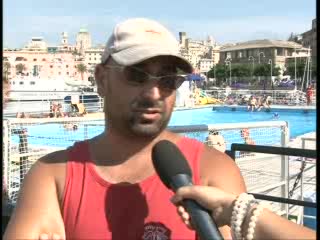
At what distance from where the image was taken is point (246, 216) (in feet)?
3.44

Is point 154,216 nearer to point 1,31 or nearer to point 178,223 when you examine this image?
point 178,223

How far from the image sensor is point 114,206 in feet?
4.57

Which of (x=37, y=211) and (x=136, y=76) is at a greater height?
(x=136, y=76)

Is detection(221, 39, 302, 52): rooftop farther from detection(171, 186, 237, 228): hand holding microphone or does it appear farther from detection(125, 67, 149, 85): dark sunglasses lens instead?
detection(171, 186, 237, 228): hand holding microphone

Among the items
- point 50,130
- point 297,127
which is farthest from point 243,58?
point 50,130

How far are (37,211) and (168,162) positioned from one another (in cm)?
41

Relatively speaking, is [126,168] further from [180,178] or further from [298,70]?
[298,70]

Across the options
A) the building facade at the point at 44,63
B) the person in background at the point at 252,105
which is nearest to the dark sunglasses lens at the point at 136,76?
the person in background at the point at 252,105

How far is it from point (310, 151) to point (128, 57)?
1.63m

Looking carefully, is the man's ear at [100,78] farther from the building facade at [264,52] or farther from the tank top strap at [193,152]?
the building facade at [264,52]

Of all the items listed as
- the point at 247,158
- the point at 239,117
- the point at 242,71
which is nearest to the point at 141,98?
the point at 247,158

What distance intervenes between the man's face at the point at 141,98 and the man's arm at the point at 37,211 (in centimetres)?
25

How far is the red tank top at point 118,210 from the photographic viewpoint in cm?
136

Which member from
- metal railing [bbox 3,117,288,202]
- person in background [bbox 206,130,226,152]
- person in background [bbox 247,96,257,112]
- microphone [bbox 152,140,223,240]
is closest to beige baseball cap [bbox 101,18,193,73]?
microphone [bbox 152,140,223,240]
